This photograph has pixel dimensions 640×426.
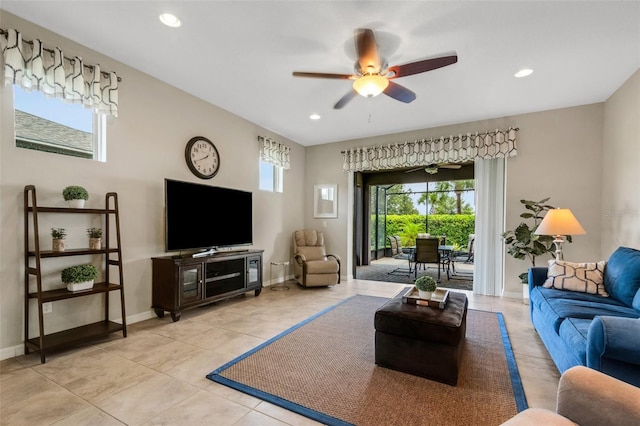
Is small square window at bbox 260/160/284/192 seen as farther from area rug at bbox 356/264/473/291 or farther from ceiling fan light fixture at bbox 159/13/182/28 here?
ceiling fan light fixture at bbox 159/13/182/28

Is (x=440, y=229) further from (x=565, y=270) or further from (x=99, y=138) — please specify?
(x=99, y=138)

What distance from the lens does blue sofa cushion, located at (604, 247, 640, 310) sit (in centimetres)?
236

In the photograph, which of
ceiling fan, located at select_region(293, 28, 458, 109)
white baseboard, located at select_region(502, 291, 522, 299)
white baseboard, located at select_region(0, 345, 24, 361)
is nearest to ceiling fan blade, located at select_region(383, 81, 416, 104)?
ceiling fan, located at select_region(293, 28, 458, 109)

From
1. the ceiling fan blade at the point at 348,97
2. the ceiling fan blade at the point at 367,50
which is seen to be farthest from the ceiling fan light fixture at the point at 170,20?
the ceiling fan blade at the point at 348,97

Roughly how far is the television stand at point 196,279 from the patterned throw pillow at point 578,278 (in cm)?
373

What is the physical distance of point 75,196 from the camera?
8.60 ft

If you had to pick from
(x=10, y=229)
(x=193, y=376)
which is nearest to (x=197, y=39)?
(x=10, y=229)

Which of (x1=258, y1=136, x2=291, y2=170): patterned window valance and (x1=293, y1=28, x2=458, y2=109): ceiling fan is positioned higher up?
(x1=293, y1=28, x2=458, y2=109): ceiling fan

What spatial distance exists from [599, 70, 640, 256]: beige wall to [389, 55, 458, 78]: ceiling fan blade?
254 centimetres

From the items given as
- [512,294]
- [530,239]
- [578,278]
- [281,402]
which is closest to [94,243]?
[281,402]

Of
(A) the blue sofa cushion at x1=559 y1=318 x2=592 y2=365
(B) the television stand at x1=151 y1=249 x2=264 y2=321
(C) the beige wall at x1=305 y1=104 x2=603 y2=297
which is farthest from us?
(C) the beige wall at x1=305 y1=104 x2=603 y2=297

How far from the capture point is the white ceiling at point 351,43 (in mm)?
2307

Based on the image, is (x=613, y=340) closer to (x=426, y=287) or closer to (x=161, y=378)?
(x=426, y=287)

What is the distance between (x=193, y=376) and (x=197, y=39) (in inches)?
116
